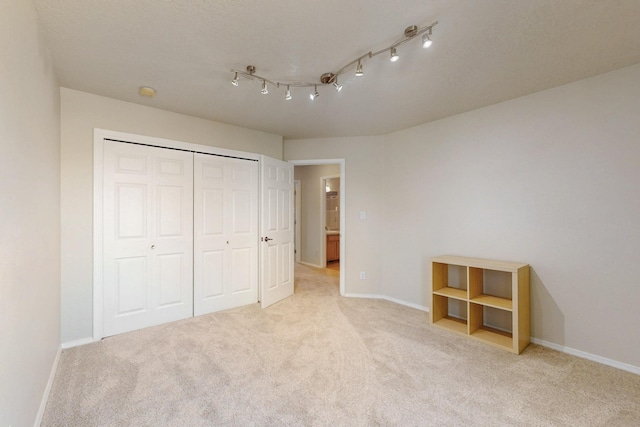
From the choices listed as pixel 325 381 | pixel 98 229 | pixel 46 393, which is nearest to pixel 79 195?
pixel 98 229

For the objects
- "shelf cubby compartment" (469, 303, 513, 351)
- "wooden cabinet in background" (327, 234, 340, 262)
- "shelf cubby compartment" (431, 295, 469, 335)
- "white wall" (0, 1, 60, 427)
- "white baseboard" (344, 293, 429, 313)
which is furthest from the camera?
"wooden cabinet in background" (327, 234, 340, 262)

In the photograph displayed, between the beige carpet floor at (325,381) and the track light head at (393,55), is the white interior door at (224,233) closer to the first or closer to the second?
the beige carpet floor at (325,381)

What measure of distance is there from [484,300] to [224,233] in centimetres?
297

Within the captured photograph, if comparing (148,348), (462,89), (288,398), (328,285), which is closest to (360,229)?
(328,285)

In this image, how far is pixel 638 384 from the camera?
1927mm

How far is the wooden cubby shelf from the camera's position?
2389 mm

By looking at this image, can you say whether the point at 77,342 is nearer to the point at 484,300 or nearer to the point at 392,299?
the point at 392,299

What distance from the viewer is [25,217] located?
1.45 meters

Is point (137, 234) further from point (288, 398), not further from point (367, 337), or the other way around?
point (367, 337)

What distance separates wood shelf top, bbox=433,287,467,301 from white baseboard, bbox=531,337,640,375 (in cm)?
68

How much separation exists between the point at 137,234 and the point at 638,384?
439 cm

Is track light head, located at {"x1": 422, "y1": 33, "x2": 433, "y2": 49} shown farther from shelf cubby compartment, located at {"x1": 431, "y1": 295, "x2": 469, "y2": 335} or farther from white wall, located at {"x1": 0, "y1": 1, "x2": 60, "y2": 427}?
shelf cubby compartment, located at {"x1": 431, "y1": 295, "x2": 469, "y2": 335}

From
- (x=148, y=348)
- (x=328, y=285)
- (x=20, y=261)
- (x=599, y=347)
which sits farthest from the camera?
(x=328, y=285)

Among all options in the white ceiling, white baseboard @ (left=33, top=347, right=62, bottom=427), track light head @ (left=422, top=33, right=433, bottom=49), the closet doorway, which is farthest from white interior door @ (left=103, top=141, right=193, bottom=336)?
track light head @ (left=422, top=33, right=433, bottom=49)
